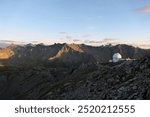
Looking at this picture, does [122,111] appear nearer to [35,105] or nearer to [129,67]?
[35,105]

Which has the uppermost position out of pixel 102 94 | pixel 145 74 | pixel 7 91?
pixel 145 74

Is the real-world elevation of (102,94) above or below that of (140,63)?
below

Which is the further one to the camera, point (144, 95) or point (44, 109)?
point (144, 95)

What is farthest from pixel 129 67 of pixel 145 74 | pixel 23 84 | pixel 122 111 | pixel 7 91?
pixel 7 91

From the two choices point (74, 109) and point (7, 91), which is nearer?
point (74, 109)

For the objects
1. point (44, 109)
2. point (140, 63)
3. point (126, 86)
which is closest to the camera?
point (44, 109)

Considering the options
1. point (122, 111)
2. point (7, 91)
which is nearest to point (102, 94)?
point (122, 111)

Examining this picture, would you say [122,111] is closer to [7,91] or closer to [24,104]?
[24,104]

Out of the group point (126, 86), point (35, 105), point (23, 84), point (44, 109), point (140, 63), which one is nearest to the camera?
point (44, 109)

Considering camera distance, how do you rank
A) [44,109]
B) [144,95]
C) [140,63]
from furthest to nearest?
[140,63]
[144,95]
[44,109]
